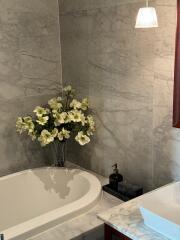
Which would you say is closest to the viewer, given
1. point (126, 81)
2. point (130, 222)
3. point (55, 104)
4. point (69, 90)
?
point (130, 222)

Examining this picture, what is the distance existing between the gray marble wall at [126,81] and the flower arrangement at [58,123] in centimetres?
11

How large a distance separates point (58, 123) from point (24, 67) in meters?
0.55

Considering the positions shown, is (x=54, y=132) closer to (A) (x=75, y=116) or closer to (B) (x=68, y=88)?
(A) (x=75, y=116)

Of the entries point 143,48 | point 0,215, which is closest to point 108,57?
point 143,48

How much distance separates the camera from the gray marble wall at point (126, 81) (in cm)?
195

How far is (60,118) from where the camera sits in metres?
2.41

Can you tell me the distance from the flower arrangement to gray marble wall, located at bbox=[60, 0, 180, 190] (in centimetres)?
11

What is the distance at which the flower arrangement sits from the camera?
241cm

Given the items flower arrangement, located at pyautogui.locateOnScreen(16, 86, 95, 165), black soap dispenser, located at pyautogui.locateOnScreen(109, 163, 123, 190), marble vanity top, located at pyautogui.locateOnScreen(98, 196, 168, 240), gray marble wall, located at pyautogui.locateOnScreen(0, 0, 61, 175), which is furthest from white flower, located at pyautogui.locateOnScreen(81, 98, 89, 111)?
marble vanity top, located at pyautogui.locateOnScreen(98, 196, 168, 240)

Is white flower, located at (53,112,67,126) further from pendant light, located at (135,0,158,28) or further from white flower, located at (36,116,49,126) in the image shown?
pendant light, located at (135,0,158,28)

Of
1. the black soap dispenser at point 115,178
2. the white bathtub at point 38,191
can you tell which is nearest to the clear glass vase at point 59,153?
the white bathtub at point 38,191

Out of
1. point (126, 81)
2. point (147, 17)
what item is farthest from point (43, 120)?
point (147, 17)

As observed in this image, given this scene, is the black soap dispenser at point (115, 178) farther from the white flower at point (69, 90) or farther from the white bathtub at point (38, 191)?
the white flower at point (69, 90)

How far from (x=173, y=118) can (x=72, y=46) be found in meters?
1.13
